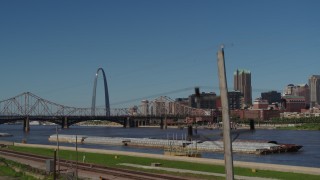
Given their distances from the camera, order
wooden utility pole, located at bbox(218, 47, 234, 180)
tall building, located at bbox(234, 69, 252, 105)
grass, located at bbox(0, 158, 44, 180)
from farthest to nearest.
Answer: tall building, located at bbox(234, 69, 252, 105), grass, located at bbox(0, 158, 44, 180), wooden utility pole, located at bbox(218, 47, 234, 180)

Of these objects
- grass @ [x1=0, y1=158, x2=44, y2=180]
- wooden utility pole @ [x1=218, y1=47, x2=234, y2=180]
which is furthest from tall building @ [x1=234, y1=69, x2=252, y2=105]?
wooden utility pole @ [x1=218, y1=47, x2=234, y2=180]

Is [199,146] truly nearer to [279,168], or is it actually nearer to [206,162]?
[206,162]

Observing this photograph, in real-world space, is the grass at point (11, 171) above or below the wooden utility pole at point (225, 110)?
below

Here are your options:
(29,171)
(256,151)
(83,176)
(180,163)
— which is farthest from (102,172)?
(256,151)

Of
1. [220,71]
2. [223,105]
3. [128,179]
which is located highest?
[220,71]

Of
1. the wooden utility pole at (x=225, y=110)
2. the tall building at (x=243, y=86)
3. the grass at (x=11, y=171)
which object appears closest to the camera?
the wooden utility pole at (x=225, y=110)

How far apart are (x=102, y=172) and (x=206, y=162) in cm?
1328

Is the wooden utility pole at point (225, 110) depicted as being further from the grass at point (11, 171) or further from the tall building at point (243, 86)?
the tall building at point (243, 86)

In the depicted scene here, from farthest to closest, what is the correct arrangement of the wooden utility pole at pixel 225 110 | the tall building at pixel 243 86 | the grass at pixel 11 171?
the tall building at pixel 243 86
the grass at pixel 11 171
the wooden utility pole at pixel 225 110

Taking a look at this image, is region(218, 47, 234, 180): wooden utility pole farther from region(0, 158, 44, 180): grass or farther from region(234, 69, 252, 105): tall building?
region(234, 69, 252, 105): tall building

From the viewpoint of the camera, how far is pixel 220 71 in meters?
15.1

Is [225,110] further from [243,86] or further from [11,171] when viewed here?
[243,86]

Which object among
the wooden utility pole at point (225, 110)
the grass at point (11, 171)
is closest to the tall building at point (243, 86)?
the grass at point (11, 171)

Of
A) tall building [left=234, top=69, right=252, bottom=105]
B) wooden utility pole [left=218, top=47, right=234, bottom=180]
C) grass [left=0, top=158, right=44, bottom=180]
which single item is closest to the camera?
wooden utility pole [left=218, top=47, right=234, bottom=180]
